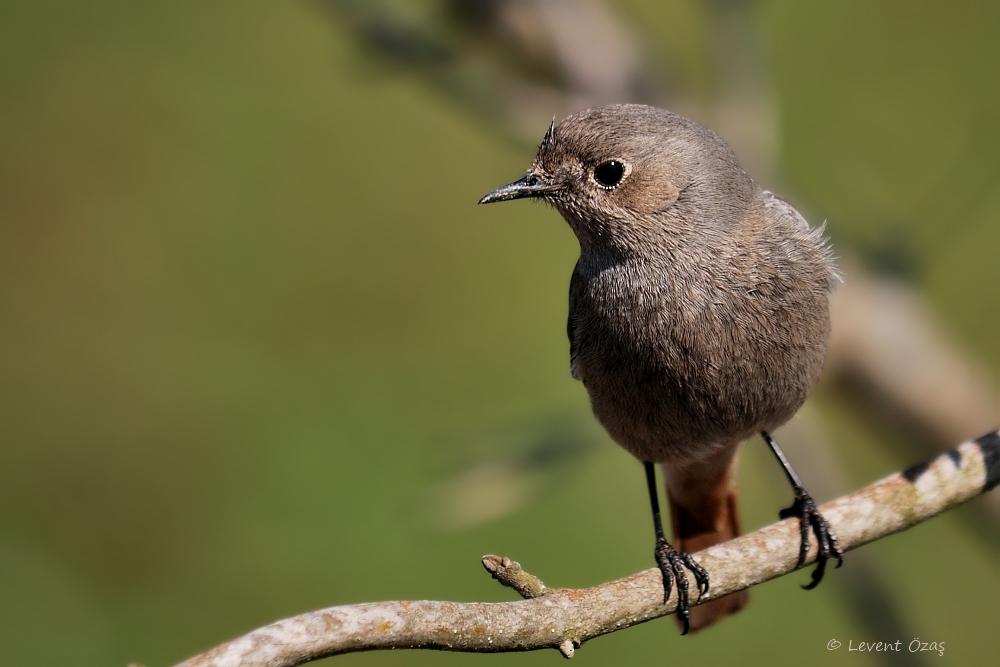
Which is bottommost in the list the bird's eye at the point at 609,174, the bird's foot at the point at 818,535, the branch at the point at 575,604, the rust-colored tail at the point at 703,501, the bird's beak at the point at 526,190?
the branch at the point at 575,604

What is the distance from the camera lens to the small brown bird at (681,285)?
3480mm

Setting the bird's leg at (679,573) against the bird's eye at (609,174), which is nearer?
the bird's leg at (679,573)

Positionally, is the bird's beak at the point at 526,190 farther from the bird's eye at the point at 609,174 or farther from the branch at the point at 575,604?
the branch at the point at 575,604

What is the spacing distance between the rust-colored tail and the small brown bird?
395mm

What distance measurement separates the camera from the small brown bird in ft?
11.4

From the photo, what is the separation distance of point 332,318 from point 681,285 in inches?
168

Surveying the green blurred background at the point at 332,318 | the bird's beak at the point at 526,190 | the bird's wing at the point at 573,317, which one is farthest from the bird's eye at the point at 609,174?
the green blurred background at the point at 332,318

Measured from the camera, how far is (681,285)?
3508mm

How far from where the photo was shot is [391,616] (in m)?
2.49

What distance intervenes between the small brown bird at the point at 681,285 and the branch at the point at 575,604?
18cm

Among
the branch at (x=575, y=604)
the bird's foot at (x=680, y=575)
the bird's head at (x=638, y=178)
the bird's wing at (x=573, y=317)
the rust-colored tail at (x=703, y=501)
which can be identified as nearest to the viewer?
the branch at (x=575, y=604)

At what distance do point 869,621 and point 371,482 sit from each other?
326 centimetres

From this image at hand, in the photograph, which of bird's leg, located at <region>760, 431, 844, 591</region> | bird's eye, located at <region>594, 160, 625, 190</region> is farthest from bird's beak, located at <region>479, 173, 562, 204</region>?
bird's leg, located at <region>760, 431, 844, 591</region>

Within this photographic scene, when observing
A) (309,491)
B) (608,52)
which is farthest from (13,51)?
(608,52)
